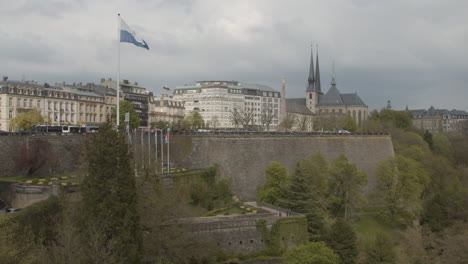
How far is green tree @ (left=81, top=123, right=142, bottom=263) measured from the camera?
23.1 meters

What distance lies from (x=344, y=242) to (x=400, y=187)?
20197 millimetres

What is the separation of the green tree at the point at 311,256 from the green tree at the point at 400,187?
2195cm

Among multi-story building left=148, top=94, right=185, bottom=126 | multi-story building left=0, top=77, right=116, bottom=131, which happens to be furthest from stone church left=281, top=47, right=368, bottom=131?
multi-story building left=0, top=77, right=116, bottom=131

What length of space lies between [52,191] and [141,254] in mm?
11683

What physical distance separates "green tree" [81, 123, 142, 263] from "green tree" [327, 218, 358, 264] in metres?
15.8

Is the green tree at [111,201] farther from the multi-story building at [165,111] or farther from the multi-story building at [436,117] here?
the multi-story building at [436,117]

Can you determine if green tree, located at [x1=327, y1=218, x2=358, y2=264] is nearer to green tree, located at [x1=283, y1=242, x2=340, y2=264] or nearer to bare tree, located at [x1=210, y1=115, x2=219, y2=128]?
green tree, located at [x1=283, y1=242, x2=340, y2=264]

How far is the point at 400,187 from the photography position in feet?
168

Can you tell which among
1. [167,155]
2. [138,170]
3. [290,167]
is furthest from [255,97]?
[138,170]

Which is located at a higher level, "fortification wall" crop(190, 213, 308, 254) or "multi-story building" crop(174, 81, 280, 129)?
"multi-story building" crop(174, 81, 280, 129)

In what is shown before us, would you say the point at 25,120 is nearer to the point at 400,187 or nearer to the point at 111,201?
the point at 111,201

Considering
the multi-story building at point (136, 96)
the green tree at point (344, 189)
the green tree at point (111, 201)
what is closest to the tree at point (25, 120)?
the multi-story building at point (136, 96)

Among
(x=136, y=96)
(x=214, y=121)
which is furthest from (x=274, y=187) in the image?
(x=214, y=121)

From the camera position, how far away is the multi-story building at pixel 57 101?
64.6 m
